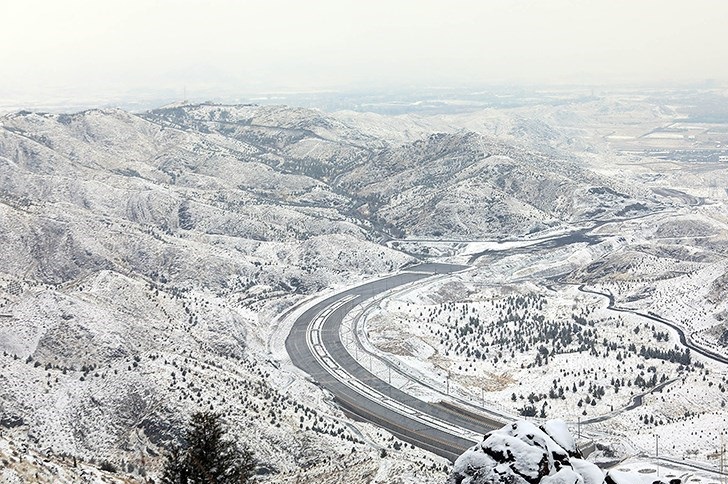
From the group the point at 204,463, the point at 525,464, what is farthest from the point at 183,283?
the point at 525,464

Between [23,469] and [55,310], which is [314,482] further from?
[55,310]

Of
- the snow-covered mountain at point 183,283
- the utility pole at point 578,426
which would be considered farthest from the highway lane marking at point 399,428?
the utility pole at point 578,426

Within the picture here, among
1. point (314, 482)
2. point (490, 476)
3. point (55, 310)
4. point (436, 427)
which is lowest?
point (436, 427)

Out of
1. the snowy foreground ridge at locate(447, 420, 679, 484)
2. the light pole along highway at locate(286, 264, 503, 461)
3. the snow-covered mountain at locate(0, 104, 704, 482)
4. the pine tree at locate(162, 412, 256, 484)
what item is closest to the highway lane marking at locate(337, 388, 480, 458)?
the light pole along highway at locate(286, 264, 503, 461)

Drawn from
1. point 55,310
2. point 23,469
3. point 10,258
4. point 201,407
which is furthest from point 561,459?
point 10,258

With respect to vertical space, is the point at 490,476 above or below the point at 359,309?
above

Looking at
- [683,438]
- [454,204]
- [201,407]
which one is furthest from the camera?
[454,204]

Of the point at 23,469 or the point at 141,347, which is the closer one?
the point at 23,469

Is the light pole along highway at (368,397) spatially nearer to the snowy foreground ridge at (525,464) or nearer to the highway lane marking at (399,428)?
the highway lane marking at (399,428)
